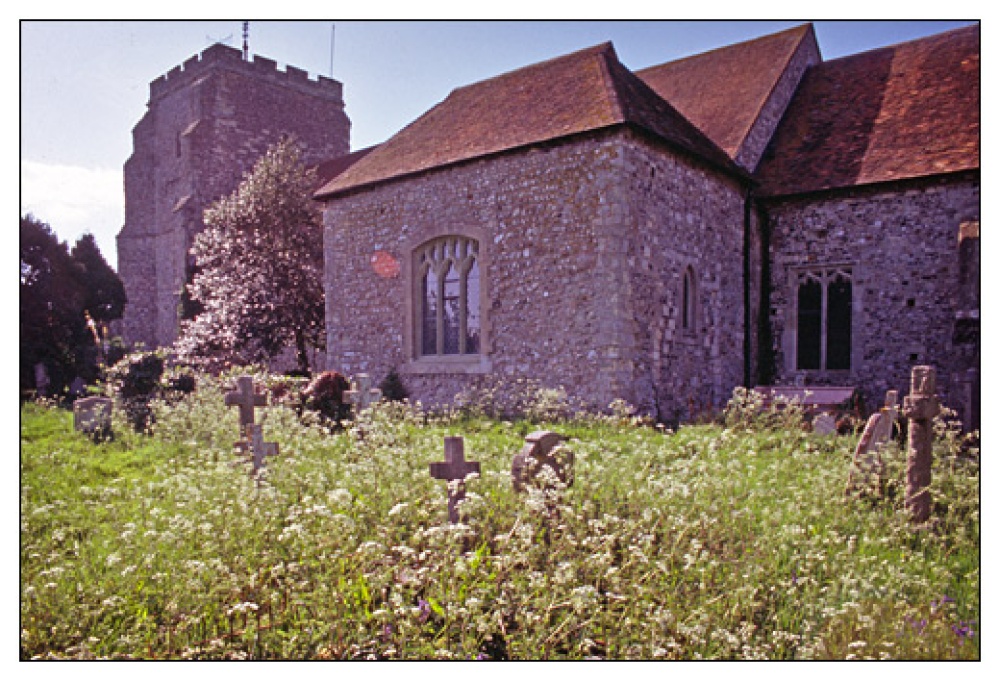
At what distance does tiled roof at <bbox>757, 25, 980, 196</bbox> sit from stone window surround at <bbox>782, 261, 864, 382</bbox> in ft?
4.90

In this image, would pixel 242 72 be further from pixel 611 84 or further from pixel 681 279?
pixel 681 279

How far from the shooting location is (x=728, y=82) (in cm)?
1475

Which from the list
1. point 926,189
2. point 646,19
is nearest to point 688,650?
point 646,19

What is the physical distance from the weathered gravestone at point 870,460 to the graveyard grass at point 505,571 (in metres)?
0.12

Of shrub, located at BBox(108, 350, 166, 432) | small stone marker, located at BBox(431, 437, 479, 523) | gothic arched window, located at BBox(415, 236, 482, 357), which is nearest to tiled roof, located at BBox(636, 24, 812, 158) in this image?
gothic arched window, located at BBox(415, 236, 482, 357)

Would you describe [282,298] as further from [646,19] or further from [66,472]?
[646,19]

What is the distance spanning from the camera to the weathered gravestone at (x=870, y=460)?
5484 mm

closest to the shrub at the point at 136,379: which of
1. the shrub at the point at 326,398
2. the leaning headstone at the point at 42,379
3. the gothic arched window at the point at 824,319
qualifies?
the leaning headstone at the point at 42,379

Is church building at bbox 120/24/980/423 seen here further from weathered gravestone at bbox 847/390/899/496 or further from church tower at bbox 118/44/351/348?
church tower at bbox 118/44/351/348

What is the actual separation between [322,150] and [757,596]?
2263cm

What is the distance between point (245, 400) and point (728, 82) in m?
12.4

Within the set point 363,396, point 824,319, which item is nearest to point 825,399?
point 824,319

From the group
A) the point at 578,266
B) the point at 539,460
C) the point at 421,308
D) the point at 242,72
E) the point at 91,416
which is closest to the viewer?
the point at 539,460

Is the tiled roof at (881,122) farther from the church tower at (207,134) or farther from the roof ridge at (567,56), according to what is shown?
the church tower at (207,134)
